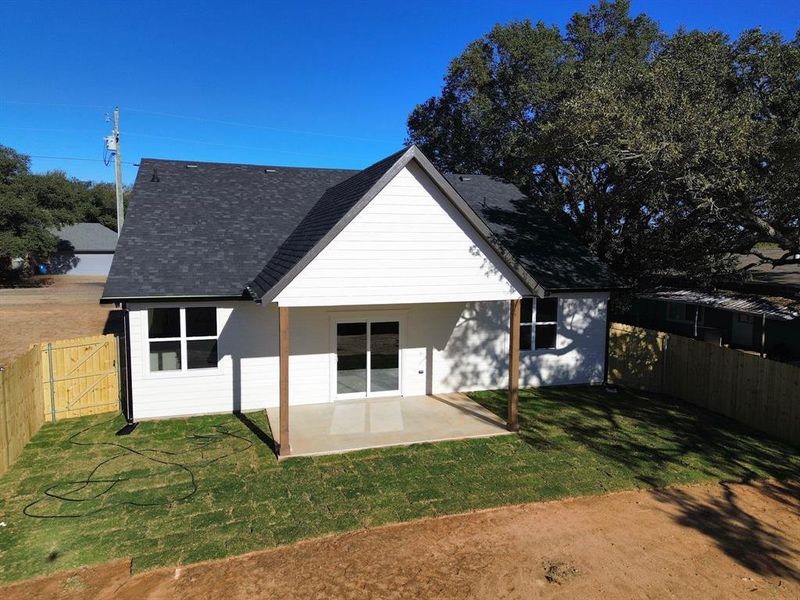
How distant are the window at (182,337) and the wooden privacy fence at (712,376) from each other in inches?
454

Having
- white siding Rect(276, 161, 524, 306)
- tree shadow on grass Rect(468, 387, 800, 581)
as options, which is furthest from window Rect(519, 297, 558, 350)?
white siding Rect(276, 161, 524, 306)

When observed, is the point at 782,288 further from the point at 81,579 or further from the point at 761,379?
the point at 81,579

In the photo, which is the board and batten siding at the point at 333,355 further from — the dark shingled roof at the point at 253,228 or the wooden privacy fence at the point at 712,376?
the wooden privacy fence at the point at 712,376

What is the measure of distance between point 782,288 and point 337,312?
20097 millimetres

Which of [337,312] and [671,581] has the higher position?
[337,312]

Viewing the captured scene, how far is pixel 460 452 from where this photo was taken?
10.4m

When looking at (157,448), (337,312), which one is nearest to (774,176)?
(337,312)

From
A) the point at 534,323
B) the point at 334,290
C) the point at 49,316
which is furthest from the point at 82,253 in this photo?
the point at 334,290

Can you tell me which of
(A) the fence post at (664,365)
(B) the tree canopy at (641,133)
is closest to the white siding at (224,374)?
(B) the tree canopy at (641,133)

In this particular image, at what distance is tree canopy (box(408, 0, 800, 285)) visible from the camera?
12.5m

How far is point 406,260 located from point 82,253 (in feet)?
177

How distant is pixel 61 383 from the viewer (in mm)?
12211

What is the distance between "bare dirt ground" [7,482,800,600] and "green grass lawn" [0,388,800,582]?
35 cm

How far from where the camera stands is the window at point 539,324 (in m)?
15.1
